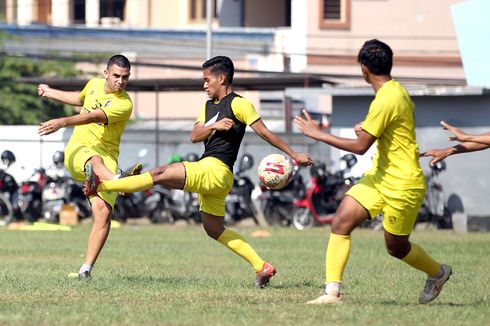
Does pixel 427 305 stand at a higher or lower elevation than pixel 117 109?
lower

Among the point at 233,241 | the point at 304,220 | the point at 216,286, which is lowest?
the point at 304,220

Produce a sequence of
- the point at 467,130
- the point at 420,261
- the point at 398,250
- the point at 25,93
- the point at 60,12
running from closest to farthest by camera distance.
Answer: the point at 398,250
the point at 420,261
the point at 467,130
the point at 25,93
the point at 60,12

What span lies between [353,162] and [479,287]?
1416 centimetres

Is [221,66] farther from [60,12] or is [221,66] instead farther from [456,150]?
[60,12]

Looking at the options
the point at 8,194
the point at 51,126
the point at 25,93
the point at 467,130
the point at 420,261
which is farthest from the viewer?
the point at 25,93

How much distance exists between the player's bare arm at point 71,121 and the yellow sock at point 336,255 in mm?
3158

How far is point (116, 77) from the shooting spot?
13.5 meters

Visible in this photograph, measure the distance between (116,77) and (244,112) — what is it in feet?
5.49

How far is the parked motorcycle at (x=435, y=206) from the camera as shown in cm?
2627

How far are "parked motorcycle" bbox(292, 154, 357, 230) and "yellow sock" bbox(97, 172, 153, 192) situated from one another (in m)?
15.1

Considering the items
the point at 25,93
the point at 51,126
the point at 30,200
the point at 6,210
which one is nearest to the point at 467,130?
the point at 30,200

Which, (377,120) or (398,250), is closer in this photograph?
(377,120)

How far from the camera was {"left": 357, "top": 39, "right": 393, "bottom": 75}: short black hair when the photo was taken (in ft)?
35.2

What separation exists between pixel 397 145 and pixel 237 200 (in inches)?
659
